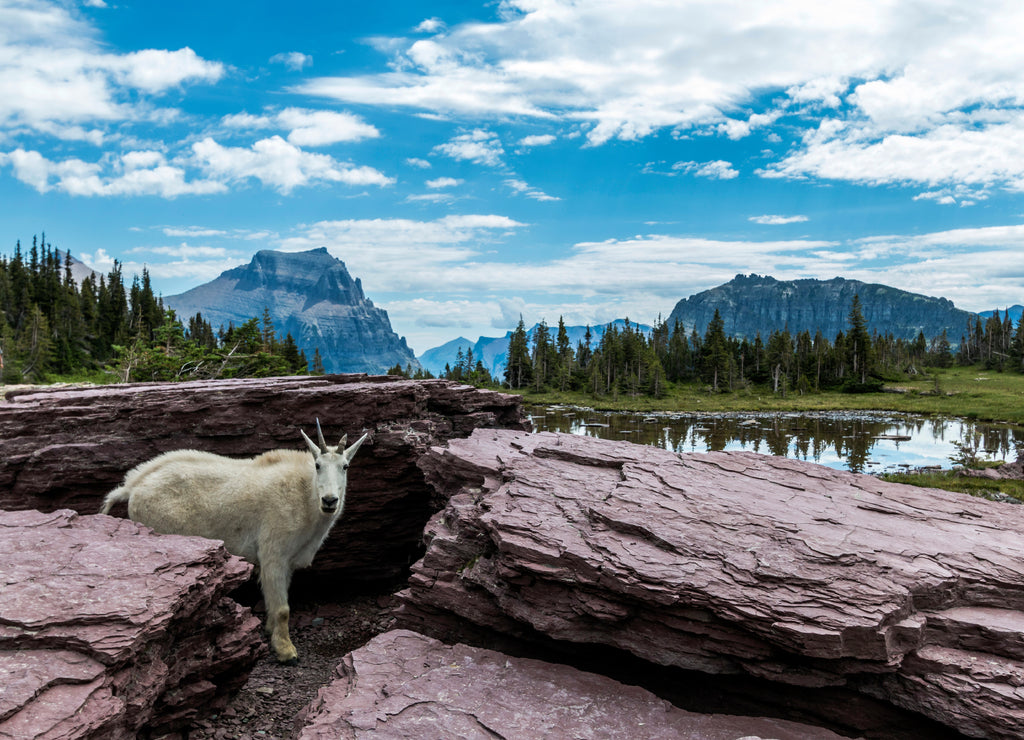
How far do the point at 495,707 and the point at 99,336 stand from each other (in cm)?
11956

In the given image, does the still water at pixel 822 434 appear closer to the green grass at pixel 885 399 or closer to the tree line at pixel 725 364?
the green grass at pixel 885 399

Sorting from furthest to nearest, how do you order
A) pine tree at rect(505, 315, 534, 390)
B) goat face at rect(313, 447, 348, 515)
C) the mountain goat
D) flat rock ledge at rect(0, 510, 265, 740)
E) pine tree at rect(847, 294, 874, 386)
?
1. pine tree at rect(505, 315, 534, 390)
2. pine tree at rect(847, 294, 874, 386)
3. the mountain goat
4. goat face at rect(313, 447, 348, 515)
5. flat rock ledge at rect(0, 510, 265, 740)

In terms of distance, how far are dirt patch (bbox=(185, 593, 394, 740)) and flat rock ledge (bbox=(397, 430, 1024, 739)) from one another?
1.98 metres

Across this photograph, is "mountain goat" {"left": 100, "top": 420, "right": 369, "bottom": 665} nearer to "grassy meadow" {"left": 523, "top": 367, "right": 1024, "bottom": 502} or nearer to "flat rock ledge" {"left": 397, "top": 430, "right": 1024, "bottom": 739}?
"flat rock ledge" {"left": 397, "top": 430, "right": 1024, "bottom": 739}

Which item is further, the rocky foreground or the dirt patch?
the dirt patch

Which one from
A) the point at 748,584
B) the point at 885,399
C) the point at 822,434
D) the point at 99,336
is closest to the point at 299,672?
the point at 748,584

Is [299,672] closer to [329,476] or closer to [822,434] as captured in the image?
[329,476]

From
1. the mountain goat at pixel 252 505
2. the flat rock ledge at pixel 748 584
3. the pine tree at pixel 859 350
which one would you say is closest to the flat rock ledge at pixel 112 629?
the mountain goat at pixel 252 505

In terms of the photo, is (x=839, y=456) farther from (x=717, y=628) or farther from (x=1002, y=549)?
(x=717, y=628)

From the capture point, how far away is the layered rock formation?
440 inches

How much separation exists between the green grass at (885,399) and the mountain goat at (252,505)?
2277 inches

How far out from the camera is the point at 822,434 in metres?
51.5

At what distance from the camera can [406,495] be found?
13180 millimetres

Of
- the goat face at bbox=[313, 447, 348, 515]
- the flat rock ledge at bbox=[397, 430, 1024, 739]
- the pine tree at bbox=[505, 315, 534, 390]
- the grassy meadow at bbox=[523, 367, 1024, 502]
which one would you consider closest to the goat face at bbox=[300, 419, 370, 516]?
the goat face at bbox=[313, 447, 348, 515]
